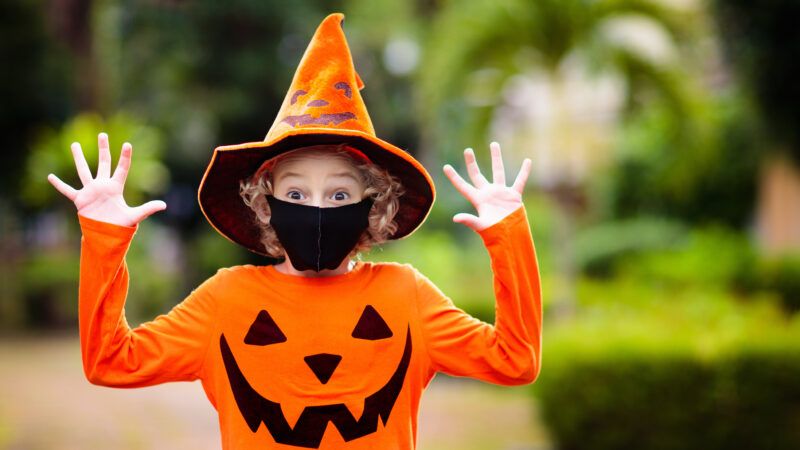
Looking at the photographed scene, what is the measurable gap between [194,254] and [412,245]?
12.3 m

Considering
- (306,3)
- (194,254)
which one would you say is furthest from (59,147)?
(194,254)

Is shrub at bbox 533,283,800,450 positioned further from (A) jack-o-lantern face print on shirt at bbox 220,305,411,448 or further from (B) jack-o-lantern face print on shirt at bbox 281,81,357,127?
(B) jack-o-lantern face print on shirt at bbox 281,81,357,127

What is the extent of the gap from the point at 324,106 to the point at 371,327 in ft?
1.99

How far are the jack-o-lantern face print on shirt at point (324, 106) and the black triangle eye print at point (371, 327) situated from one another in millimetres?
514

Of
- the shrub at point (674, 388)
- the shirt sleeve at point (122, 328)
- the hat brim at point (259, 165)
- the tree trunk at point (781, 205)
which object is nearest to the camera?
the shirt sleeve at point (122, 328)

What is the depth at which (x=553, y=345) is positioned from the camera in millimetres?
6836

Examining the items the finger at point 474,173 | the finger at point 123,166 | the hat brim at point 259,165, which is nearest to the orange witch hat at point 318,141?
the hat brim at point 259,165

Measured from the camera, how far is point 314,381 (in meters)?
2.50

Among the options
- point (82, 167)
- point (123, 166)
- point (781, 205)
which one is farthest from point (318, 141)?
point (781, 205)

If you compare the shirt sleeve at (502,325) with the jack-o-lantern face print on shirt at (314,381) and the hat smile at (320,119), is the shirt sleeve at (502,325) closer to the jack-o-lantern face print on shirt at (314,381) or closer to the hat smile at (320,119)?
the jack-o-lantern face print on shirt at (314,381)

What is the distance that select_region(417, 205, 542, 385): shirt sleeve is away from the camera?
247cm


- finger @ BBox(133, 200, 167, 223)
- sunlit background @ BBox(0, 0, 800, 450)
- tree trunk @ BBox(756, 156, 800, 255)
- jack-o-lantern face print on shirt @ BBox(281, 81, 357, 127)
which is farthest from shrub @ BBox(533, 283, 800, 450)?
tree trunk @ BBox(756, 156, 800, 255)

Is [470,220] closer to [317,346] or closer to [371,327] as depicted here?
[371,327]

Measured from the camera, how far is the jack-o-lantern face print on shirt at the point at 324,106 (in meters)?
2.53
